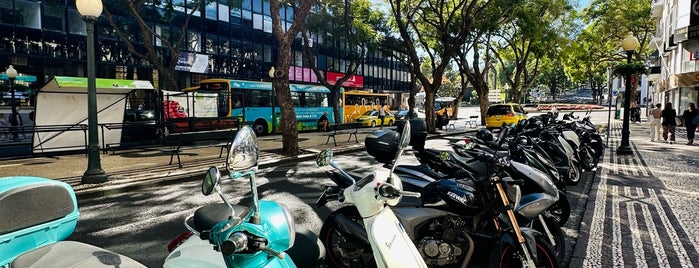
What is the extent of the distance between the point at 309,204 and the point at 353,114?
2261cm

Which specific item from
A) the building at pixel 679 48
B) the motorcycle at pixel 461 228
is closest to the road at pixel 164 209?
A: the motorcycle at pixel 461 228

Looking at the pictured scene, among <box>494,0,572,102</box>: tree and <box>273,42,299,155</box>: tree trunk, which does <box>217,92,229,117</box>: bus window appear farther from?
<box>494,0,572,102</box>: tree

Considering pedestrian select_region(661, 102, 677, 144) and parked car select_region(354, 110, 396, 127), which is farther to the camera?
parked car select_region(354, 110, 396, 127)

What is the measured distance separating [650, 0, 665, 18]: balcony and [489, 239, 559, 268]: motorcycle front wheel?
36.5 meters

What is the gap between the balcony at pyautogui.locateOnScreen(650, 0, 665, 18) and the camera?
3138 cm

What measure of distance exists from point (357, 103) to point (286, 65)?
58.3 feet

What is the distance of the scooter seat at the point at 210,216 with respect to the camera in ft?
6.25

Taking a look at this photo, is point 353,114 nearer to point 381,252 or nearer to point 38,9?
point 38,9

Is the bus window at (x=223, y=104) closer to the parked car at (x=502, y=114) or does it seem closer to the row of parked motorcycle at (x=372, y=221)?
the parked car at (x=502, y=114)

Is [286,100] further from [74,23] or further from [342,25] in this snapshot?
[74,23]

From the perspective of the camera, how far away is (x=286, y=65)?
446 inches

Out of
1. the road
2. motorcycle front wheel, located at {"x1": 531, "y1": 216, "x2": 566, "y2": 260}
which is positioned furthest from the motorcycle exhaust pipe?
motorcycle front wheel, located at {"x1": 531, "y1": 216, "x2": 566, "y2": 260}

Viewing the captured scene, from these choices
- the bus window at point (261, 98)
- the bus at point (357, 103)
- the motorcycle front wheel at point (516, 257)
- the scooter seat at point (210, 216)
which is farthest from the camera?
the bus at point (357, 103)

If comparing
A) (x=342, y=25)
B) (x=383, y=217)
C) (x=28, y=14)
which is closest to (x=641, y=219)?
(x=383, y=217)
